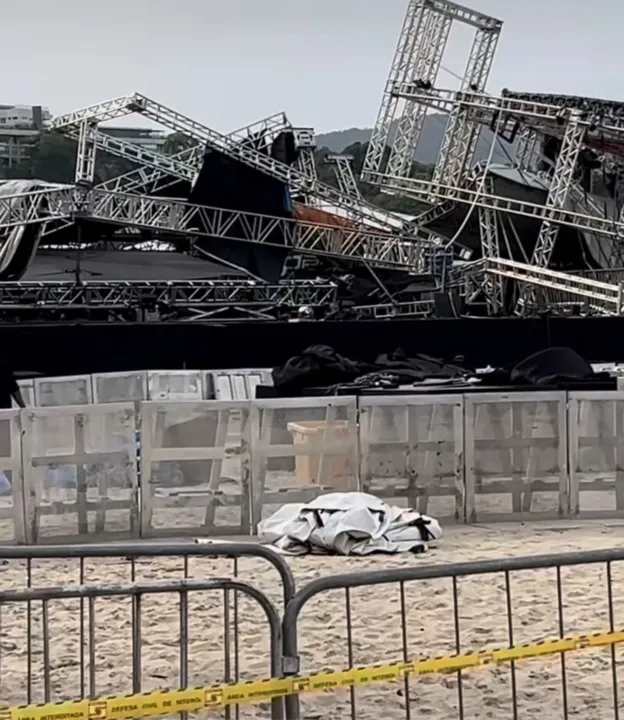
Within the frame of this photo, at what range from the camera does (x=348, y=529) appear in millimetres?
11078

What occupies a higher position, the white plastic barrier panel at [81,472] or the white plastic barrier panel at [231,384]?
the white plastic barrier panel at [231,384]

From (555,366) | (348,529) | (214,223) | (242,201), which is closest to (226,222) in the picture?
(214,223)

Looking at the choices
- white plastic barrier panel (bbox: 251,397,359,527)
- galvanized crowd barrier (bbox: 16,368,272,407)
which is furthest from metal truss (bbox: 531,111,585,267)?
white plastic barrier panel (bbox: 251,397,359,527)

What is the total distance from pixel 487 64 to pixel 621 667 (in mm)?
39788

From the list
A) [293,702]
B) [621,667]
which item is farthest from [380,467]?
[293,702]

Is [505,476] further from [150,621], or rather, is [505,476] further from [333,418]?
[150,621]

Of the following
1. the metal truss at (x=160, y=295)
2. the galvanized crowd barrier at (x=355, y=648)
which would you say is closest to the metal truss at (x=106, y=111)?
the metal truss at (x=160, y=295)

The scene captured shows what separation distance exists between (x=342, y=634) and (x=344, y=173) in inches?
1479

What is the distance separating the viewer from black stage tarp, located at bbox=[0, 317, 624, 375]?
21.1 m

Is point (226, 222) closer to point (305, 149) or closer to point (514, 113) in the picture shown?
point (305, 149)

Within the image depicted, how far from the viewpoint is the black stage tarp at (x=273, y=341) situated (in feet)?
69.3

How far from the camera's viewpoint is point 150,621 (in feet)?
27.4

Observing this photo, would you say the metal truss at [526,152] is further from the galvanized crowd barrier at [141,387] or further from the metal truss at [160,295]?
the galvanized crowd barrier at [141,387]

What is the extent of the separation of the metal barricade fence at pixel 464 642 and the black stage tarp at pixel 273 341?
42.2ft
